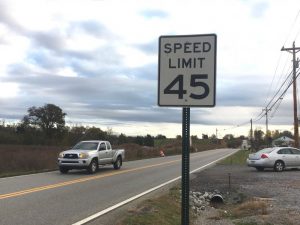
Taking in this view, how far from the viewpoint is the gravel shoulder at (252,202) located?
11.9m

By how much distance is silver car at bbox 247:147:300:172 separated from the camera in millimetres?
30016

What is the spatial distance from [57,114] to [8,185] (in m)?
93.4

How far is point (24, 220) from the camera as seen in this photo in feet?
36.1

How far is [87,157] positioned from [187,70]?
66.5 ft

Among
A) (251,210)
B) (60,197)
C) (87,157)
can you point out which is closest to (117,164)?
(87,157)

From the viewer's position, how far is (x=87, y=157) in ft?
84.3

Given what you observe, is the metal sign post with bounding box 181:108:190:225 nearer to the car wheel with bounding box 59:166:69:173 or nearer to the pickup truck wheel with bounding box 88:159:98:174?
the pickup truck wheel with bounding box 88:159:98:174

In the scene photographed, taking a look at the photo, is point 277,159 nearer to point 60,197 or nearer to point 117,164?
point 117,164

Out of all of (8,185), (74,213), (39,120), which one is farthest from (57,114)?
(74,213)

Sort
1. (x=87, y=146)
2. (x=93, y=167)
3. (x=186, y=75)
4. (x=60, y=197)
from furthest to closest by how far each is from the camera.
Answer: (x=87, y=146)
(x=93, y=167)
(x=60, y=197)
(x=186, y=75)

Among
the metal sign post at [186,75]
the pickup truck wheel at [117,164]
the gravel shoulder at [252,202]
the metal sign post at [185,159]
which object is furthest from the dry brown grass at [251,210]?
the pickup truck wheel at [117,164]

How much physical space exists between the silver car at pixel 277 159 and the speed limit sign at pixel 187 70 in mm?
25073

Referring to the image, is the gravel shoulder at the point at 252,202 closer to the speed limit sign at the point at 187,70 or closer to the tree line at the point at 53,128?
the speed limit sign at the point at 187,70

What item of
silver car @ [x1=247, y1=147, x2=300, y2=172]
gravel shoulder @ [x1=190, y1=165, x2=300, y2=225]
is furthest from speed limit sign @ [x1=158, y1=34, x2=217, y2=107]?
silver car @ [x1=247, y1=147, x2=300, y2=172]
